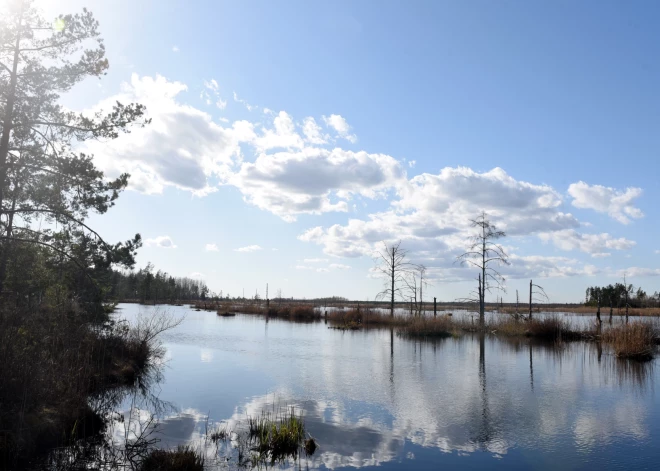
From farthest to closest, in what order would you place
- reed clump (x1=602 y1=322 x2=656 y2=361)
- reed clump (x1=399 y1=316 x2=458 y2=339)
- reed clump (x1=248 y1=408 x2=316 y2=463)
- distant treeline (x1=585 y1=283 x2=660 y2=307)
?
1. distant treeline (x1=585 y1=283 x2=660 y2=307)
2. reed clump (x1=399 y1=316 x2=458 y2=339)
3. reed clump (x1=602 y1=322 x2=656 y2=361)
4. reed clump (x1=248 y1=408 x2=316 y2=463)

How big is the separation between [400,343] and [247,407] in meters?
17.6

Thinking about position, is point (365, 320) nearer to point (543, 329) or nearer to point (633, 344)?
point (543, 329)

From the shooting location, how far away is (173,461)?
7594 millimetres

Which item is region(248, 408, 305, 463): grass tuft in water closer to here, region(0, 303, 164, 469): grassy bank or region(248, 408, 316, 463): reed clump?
region(248, 408, 316, 463): reed clump

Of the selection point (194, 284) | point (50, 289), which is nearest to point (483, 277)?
point (50, 289)

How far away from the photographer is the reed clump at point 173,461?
753cm

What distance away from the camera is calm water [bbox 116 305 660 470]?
9000 millimetres

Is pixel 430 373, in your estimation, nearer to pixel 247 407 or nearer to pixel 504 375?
pixel 504 375

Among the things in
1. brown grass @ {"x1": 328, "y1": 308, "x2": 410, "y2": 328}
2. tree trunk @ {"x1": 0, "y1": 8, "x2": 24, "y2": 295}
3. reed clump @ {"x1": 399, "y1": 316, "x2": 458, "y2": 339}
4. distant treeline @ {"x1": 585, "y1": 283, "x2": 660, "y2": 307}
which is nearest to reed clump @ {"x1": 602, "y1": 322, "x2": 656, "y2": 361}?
reed clump @ {"x1": 399, "y1": 316, "x2": 458, "y2": 339}

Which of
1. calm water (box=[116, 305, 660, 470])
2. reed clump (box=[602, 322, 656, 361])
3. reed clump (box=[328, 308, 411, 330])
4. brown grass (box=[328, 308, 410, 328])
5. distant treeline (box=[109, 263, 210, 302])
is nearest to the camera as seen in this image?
calm water (box=[116, 305, 660, 470])

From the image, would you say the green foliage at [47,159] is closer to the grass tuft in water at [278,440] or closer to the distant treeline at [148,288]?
the grass tuft in water at [278,440]

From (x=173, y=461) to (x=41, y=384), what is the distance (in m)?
3.44

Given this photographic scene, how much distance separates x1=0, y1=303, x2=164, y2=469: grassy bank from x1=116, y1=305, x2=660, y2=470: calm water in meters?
1.29

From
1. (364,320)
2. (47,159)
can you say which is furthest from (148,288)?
(47,159)
